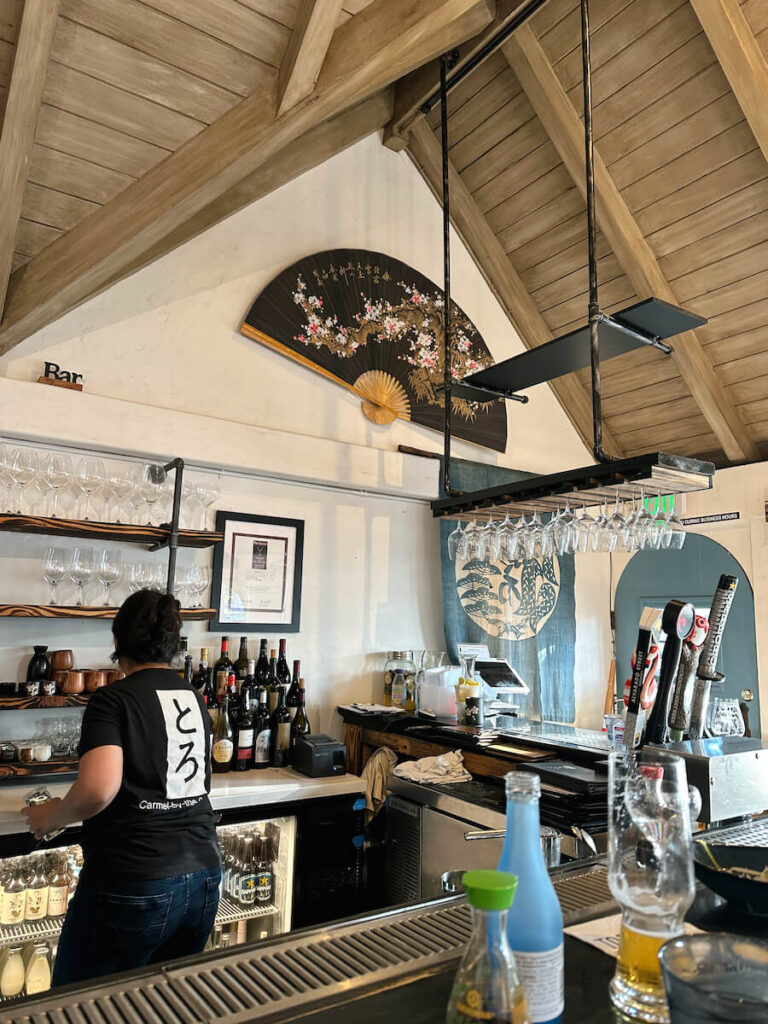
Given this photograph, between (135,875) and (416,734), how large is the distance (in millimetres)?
1662

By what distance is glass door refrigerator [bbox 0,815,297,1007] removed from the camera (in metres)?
2.51

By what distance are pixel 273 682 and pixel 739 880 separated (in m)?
2.65

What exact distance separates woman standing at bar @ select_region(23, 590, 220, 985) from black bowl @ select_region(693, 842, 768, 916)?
1282mm

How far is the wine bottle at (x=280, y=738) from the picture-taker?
3.28 m

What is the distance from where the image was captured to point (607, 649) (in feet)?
16.6

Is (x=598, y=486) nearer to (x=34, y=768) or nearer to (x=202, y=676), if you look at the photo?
(x=202, y=676)

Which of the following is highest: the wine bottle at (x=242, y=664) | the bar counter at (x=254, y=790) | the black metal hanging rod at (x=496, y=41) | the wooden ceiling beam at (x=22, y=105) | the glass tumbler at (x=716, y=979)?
the black metal hanging rod at (x=496, y=41)

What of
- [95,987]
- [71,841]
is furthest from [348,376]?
[95,987]

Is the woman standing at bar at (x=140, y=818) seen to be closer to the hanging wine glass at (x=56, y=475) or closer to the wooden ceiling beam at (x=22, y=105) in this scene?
the hanging wine glass at (x=56, y=475)

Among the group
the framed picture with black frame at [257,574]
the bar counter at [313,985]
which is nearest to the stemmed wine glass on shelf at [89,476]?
the framed picture with black frame at [257,574]

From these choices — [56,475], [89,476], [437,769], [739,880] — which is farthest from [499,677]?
[739,880]

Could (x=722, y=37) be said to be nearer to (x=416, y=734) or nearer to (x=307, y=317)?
(x=307, y=317)

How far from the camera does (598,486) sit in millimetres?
2488

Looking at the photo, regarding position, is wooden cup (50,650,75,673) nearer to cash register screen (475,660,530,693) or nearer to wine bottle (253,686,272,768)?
wine bottle (253,686,272,768)
